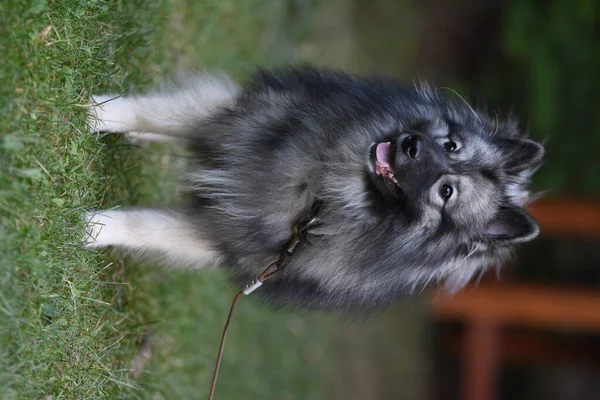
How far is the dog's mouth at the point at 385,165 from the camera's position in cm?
271

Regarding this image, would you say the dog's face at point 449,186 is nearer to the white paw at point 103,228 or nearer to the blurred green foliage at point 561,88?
the white paw at point 103,228

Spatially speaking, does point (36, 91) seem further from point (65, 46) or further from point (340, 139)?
point (340, 139)

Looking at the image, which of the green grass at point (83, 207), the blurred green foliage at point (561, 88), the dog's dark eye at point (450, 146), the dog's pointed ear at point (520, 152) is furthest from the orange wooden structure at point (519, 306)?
the dog's dark eye at point (450, 146)

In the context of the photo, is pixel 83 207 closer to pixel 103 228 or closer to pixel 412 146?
pixel 103 228

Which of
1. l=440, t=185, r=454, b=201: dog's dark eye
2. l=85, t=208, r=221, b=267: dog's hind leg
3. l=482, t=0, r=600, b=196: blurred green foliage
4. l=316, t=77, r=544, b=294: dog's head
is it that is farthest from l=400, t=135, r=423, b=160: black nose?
l=482, t=0, r=600, b=196: blurred green foliage

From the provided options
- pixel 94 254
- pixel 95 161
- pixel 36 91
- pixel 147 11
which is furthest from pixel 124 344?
pixel 147 11

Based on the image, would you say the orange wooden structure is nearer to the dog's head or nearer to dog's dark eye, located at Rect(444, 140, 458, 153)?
the dog's head

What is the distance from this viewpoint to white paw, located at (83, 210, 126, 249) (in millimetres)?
3000

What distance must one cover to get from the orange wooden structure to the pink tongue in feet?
10.4

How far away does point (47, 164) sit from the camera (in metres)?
2.79

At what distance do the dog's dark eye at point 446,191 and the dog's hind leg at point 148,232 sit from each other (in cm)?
93

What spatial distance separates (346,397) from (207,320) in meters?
2.17

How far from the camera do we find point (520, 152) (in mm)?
3082

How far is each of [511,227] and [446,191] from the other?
33cm
